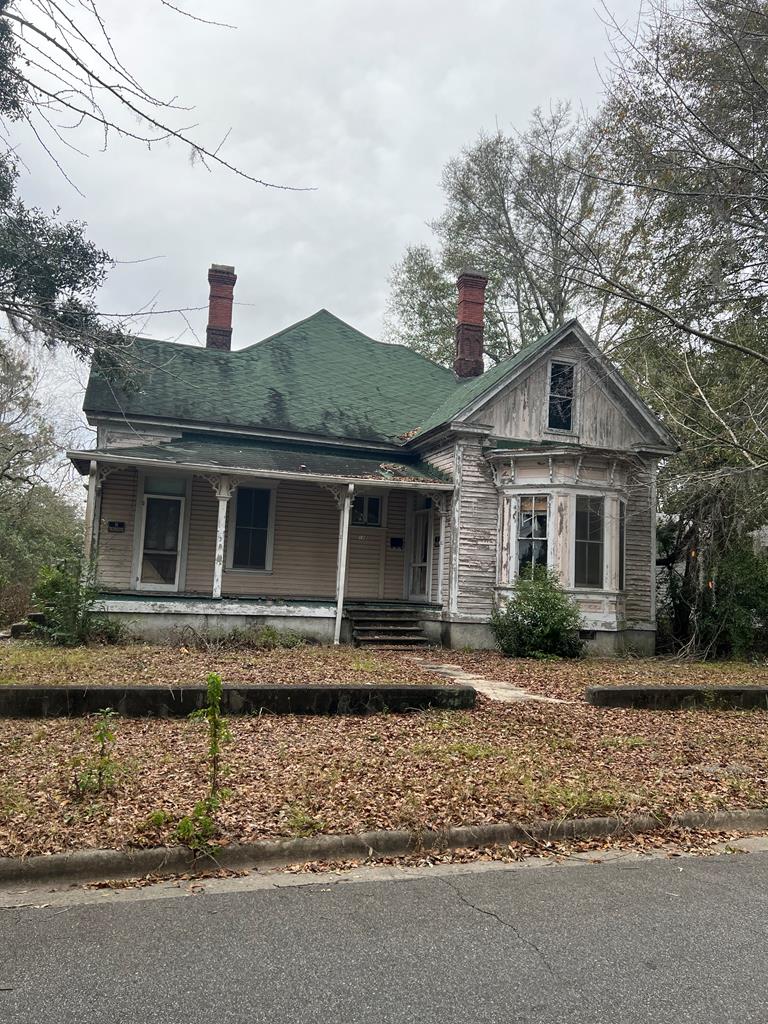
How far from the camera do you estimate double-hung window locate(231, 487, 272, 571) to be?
650 inches

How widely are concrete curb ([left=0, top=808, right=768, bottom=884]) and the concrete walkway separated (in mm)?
3998

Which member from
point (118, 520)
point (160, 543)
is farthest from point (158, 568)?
point (118, 520)

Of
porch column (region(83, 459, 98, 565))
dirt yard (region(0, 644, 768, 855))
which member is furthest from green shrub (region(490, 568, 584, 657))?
porch column (region(83, 459, 98, 565))

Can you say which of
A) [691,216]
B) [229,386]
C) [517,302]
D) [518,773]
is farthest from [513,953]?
[517,302]

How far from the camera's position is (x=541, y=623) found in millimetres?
14016

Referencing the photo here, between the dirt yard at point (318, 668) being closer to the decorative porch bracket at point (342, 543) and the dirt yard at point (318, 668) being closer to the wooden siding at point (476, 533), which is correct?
the decorative porch bracket at point (342, 543)

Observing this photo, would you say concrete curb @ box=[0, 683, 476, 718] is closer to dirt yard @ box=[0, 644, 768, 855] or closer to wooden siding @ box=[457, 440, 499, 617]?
dirt yard @ box=[0, 644, 768, 855]

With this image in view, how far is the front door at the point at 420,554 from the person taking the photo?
16953mm

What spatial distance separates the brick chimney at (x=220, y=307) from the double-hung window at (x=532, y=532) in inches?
362

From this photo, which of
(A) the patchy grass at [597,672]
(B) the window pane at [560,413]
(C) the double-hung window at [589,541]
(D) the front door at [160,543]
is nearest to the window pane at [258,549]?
(D) the front door at [160,543]

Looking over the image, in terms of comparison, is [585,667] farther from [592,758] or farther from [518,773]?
[518,773]

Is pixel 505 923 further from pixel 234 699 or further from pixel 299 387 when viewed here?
pixel 299 387

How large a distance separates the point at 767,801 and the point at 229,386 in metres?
14.8

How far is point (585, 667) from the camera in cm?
1299
